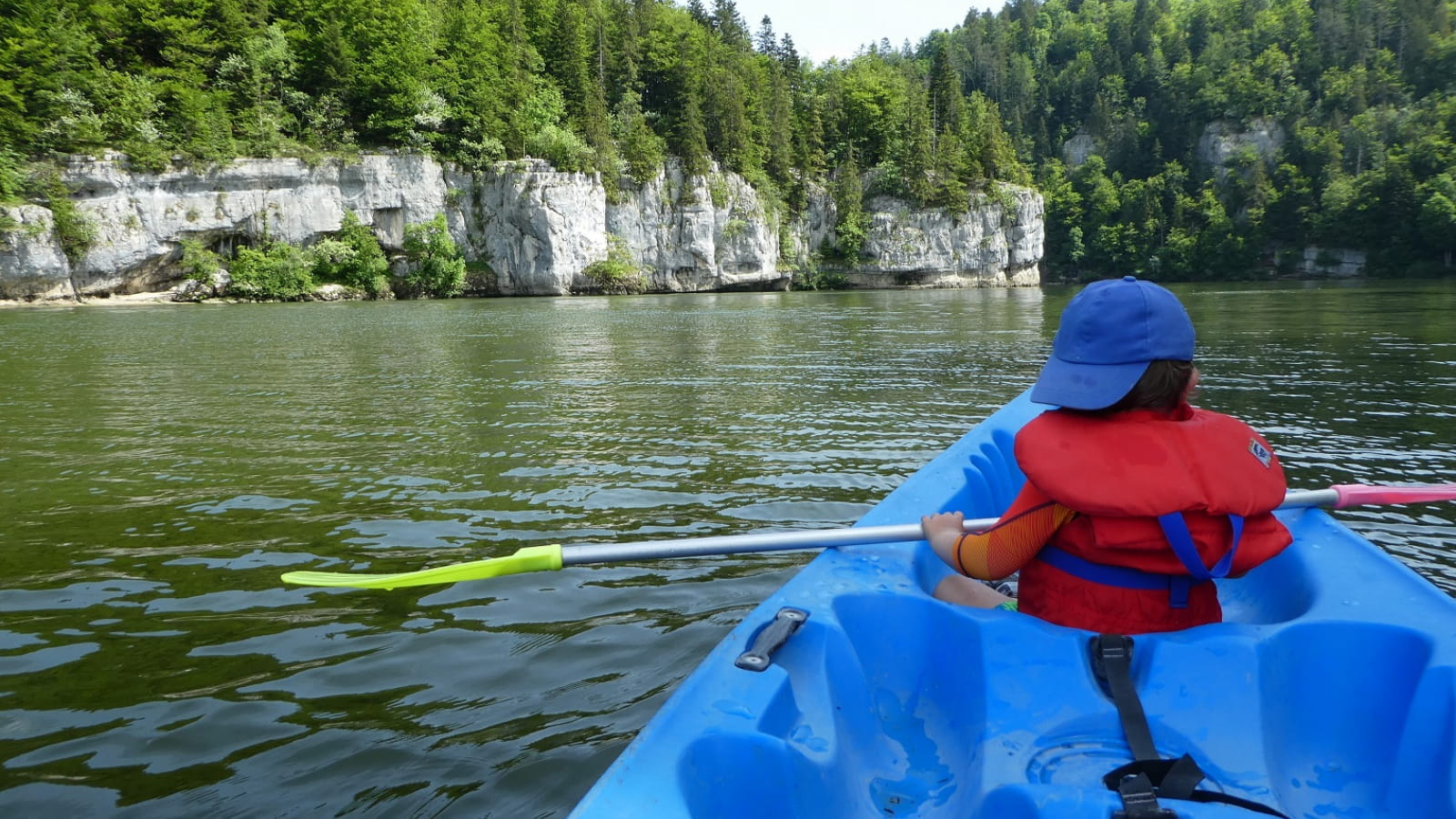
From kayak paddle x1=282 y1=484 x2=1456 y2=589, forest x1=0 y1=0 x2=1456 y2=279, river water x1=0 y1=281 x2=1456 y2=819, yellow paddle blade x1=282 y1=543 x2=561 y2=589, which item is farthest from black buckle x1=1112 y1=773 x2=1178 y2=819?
forest x1=0 y1=0 x2=1456 y2=279

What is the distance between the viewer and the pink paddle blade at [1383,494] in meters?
3.08

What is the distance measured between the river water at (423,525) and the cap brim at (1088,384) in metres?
1.72

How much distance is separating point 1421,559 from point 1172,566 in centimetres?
369

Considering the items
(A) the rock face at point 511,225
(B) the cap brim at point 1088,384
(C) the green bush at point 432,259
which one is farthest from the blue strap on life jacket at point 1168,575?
(C) the green bush at point 432,259

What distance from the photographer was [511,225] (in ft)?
147

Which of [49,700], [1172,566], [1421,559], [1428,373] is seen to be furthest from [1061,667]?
[1428,373]

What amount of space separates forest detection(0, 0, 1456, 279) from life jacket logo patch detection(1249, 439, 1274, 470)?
41.8 metres

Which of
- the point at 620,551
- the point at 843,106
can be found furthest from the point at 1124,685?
the point at 843,106

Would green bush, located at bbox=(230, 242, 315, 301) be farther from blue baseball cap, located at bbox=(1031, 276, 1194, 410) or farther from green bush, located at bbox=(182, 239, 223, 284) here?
blue baseball cap, located at bbox=(1031, 276, 1194, 410)

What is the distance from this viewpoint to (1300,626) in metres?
2.08

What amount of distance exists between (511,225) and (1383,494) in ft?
148

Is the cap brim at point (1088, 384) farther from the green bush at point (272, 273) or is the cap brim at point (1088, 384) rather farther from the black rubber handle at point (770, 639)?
the green bush at point (272, 273)

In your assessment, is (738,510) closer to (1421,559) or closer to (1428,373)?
(1421,559)

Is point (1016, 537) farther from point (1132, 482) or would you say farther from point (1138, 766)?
point (1138, 766)
